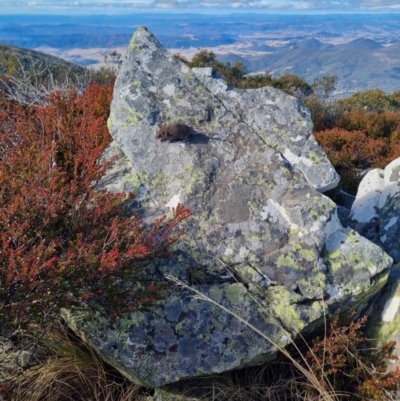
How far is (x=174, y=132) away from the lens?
12.8 ft

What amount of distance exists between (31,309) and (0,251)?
424 mm

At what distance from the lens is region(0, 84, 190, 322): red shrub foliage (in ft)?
8.18

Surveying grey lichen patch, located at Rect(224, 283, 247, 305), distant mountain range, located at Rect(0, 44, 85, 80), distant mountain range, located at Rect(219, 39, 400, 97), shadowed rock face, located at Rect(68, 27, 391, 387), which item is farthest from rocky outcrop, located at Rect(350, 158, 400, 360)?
distant mountain range, located at Rect(219, 39, 400, 97)

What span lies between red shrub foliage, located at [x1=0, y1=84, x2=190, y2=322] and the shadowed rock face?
32cm

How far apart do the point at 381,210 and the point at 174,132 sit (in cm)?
252

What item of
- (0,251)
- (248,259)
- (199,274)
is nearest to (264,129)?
(248,259)

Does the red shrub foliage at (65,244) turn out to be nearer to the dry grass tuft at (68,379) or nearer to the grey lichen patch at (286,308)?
the dry grass tuft at (68,379)

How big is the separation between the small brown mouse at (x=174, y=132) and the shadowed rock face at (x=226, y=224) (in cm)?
7

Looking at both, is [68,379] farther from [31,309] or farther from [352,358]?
[352,358]

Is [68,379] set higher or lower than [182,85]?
lower

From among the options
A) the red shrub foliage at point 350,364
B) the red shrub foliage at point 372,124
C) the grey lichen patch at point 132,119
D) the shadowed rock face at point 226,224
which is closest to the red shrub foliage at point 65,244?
the shadowed rock face at point 226,224

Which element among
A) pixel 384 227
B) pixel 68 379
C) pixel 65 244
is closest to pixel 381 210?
pixel 384 227

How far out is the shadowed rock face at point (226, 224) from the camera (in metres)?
3.03

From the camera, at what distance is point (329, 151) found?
23.0 ft
